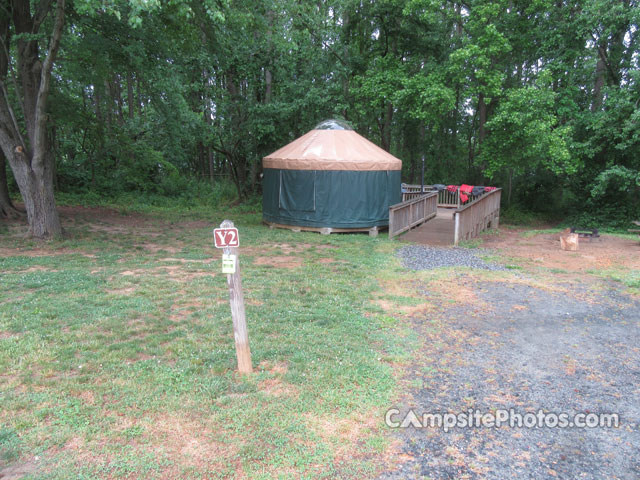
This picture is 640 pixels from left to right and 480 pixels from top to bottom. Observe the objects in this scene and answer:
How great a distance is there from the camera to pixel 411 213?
1162 centimetres

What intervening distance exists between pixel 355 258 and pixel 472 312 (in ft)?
10.2

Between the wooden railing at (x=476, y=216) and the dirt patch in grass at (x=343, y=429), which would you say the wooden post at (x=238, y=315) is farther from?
the wooden railing at (x=476, y=216)

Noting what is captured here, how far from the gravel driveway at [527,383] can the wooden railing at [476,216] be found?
3.95m

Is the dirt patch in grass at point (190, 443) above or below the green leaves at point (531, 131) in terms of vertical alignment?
below

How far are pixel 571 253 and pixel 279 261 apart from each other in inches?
235

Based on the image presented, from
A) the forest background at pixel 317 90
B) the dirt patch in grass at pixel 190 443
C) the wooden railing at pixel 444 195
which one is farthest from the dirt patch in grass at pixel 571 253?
the dirt patch in grass at pixel 190 443

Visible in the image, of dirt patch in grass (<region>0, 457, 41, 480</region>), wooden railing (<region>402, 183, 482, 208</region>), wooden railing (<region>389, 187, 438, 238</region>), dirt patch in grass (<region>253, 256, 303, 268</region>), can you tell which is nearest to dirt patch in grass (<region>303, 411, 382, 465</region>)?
dirt patch in grass (<region>0, 457, 41, 480</region>)

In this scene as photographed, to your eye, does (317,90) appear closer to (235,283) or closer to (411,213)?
(411,213)

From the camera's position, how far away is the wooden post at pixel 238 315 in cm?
340

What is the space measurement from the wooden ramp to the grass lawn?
3.39 m

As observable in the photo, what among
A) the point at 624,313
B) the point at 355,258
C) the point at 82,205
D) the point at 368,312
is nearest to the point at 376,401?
the point at 368,312

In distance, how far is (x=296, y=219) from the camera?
1128 centimetres

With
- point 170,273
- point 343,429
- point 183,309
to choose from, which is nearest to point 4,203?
point 170,273

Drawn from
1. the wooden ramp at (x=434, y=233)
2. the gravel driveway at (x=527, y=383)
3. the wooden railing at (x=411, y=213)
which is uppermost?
the wooden railing at (x=411, y=213)
